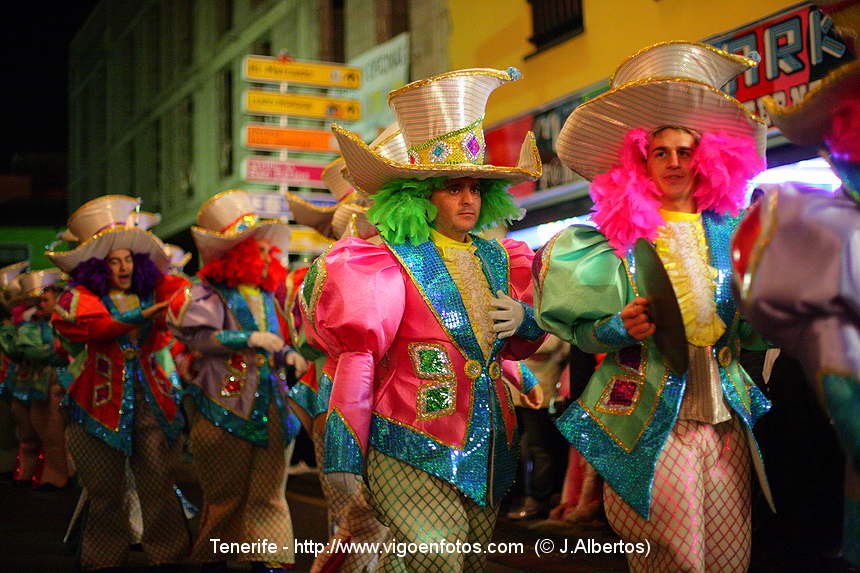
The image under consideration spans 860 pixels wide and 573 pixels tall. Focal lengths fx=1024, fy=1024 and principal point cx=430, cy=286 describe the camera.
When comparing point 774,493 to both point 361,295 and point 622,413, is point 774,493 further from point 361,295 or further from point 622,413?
point 361,295

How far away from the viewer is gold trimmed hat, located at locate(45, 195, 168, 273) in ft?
22.7

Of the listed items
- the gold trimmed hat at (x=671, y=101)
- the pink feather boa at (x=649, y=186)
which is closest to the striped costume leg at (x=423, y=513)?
the pink feather boa at (x=649, y=186)

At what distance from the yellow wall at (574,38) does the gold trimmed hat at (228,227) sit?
391 cm

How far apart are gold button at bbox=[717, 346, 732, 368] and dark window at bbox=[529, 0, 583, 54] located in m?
7.07

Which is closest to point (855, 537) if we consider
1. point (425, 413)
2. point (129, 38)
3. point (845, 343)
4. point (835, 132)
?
point (845, 343)

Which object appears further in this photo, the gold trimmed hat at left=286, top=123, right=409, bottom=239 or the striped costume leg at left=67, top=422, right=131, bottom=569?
the striped costume leg at left=67, top=422, right=131, bottom=569

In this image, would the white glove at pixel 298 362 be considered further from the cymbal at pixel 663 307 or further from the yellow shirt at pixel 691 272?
the cymbal at pixel 663 307

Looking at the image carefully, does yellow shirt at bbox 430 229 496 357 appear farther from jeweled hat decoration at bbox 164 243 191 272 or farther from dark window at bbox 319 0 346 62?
dark window at bbox 319 0 346 62

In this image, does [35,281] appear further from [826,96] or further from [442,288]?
[826,96]

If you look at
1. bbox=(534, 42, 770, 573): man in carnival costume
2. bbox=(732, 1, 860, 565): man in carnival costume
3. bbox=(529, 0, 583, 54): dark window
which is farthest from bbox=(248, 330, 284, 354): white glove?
bbox=(529, 0, 583, 54): dark window

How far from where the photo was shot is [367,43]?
1535 cm

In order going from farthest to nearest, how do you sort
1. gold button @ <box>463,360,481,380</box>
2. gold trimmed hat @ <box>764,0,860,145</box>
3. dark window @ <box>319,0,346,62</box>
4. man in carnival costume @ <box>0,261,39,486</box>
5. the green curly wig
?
dark window @ <box>319,0,346,62</box> < man in carnival costume @ <box>0,261,39,486</box> < the green curly wig < gold button @ <box>463,360,481,380</box> < gold trimmed hat @ <box>764,0,860,145</box>

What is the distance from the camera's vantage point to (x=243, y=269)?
6.57 metres

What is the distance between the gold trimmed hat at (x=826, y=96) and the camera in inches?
84.7
